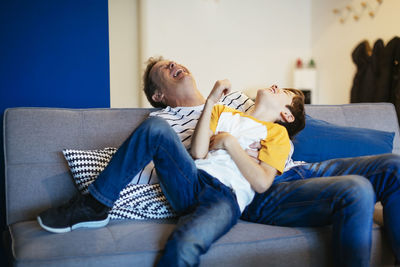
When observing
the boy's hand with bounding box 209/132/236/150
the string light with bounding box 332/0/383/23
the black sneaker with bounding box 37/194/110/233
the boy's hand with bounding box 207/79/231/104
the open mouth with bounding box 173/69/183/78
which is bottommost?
the black sneaker with bounding box 37/194/110/233

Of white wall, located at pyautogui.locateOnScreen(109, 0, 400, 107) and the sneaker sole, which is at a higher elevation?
white wall, located at pyautogui.locateOnScreen(109, 0, 400, 107)

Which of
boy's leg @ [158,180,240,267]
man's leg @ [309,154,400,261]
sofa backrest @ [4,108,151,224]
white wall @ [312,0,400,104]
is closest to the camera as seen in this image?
boy's leg @ [158,180,240,267]

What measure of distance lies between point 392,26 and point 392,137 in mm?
→ 2431

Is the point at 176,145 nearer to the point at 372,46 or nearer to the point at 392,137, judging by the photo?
the point at 392,137

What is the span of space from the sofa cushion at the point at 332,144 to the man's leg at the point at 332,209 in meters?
0.39

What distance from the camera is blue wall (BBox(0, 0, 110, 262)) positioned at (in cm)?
221

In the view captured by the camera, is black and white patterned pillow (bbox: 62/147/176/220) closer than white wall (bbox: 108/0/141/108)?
Yes

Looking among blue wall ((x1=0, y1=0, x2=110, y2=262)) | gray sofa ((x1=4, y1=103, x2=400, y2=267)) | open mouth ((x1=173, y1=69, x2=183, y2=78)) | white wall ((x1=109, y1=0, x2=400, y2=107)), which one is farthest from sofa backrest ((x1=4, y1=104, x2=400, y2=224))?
white wall ((x1=109, y1=0, x2=400, y2=107))

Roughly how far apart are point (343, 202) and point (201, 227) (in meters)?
0.48

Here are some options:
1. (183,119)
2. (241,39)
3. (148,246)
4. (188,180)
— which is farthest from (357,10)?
(148,246)

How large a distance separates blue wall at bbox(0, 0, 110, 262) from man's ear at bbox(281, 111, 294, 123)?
1.13 m

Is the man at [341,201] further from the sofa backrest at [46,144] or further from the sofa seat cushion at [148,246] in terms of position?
the sofa backrest at [46,144]

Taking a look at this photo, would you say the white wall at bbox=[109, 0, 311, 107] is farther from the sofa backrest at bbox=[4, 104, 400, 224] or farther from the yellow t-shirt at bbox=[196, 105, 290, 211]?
the yellow t-shirt at bbox=[196, 105, 290, 211]

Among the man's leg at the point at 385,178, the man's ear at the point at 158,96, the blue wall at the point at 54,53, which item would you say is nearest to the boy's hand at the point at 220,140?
the man's leg at the point at 385,178
